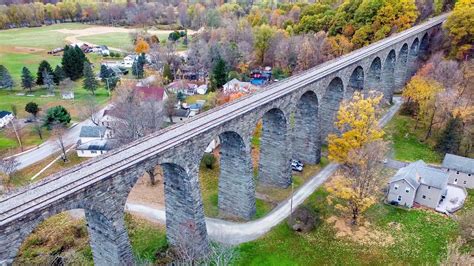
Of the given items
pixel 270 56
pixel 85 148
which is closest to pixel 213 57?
pixel 270 56

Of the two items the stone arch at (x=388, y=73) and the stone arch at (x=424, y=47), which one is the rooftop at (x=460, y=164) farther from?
the stone arch at (x=424, y=47)

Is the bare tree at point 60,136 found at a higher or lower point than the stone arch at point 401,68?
lower

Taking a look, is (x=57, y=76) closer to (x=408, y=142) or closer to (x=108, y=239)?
(x=108, y=239)

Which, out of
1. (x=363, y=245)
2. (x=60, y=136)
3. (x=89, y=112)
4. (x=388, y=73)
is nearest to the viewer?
(x=363, y=245)

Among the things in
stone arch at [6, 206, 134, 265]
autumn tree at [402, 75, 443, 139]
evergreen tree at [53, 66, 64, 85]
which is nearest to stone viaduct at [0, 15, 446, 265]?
stone arch at [6, 206, 134, 265]

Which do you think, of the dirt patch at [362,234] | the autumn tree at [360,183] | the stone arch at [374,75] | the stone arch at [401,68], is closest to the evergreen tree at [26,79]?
the stone arch at [374,75]

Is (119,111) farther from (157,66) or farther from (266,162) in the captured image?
(157,66)

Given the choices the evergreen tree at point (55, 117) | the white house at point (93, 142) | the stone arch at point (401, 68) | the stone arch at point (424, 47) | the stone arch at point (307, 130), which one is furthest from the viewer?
the stone arch at point (424, 47)

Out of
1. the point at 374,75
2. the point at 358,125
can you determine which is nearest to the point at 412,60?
the point at 374,75
